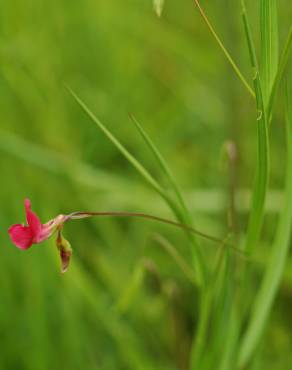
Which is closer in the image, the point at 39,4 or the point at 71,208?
the point at 71,208

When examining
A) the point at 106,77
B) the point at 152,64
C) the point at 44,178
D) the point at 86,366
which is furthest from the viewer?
the point at 152,64

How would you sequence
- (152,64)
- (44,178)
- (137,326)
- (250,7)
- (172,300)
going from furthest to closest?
(152,64), (250,7), (44,178), (137,326), (172,300)

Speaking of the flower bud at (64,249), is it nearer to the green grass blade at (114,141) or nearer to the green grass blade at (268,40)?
the green grass blade at (114,141)

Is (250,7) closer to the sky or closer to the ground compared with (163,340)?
closer to the sky

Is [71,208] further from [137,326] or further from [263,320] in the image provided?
[263,320]

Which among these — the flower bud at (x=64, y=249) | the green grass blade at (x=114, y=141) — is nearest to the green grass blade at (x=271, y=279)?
the green grass blade at (x=114, y=141)

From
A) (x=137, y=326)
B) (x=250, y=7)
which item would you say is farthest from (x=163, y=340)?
(x=250, y=7)

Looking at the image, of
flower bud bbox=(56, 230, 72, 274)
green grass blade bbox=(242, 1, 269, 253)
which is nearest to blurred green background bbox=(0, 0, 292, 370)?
green grass blade bbox=(242, 1, 269, 253)

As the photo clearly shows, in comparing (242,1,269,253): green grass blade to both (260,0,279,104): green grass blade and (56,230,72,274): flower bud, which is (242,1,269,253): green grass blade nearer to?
(260,0,279,104): green grass blade

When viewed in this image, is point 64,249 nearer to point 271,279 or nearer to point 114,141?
point 114,141
